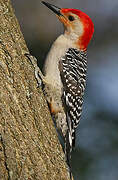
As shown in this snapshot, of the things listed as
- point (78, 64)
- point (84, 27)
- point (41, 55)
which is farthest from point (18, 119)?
point (41, 55)

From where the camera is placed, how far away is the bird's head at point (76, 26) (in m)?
5.03

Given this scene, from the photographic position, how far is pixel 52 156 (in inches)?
123

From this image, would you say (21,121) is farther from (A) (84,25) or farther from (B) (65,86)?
(A) (84,25)

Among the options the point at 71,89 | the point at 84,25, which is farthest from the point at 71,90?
the point at 84,25

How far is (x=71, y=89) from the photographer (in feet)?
15.0

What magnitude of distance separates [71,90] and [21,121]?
1.63 m

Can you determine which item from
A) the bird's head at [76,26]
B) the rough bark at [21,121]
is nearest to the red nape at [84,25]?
the bird's head at [76,26]

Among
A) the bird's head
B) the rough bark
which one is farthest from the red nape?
the rough bark

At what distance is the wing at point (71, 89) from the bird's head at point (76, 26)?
1.29ft

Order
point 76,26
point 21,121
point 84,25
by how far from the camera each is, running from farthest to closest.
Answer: point 76,26
point 84,25
point 21,121

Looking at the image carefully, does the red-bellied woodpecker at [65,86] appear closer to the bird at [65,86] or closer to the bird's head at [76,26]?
the bird at [65,86]

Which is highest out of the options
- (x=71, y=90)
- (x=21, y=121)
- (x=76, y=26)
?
(x=21, y=121)

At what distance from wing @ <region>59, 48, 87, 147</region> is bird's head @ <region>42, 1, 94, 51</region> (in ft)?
1.29

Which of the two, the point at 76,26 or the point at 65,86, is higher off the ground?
the point at 76,26
